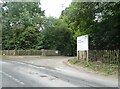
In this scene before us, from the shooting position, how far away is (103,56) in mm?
21500

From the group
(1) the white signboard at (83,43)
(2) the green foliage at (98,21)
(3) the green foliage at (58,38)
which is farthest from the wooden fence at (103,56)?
(3) the green foliage at (58,38)

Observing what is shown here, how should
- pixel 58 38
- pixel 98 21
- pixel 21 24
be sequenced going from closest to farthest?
pixel 98 21 → pixel 58 38 → pixel 21 24

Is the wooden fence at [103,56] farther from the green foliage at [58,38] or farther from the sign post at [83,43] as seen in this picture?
the green foliage at [58,38]

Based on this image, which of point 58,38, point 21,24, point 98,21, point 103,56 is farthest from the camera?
point 21,24

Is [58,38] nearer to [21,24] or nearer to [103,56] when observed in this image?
[21,24]

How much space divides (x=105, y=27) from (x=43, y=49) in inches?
760

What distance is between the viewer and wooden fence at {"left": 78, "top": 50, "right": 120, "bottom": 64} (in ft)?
65.6

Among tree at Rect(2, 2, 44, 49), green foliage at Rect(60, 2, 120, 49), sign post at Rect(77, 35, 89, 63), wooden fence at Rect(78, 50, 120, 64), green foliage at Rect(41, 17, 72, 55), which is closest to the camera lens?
green foliage at Rect(60, 2, 120, 49)

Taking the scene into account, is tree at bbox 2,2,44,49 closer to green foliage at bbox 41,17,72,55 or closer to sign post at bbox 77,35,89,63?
green foliage at bbox 41,17,72,55

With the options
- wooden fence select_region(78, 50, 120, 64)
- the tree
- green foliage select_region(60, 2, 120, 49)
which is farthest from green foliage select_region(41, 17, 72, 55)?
wooden fence select_region(78, 50, 120, 64)

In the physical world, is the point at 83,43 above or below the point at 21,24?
below

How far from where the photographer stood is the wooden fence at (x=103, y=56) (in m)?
20.0

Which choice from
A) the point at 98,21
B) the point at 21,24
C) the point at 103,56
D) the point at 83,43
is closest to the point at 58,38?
the point at 21,24

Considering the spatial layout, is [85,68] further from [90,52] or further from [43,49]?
[43,49]
